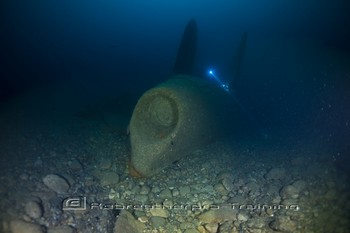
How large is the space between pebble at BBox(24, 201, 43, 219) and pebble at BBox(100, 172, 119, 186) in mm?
1293

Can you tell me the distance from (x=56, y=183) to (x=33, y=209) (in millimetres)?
771

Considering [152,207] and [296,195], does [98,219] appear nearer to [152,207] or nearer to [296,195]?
[152,207]

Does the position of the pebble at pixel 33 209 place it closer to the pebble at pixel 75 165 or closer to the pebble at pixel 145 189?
the pebble at pixel 75 165

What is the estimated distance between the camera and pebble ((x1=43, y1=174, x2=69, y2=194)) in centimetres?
516

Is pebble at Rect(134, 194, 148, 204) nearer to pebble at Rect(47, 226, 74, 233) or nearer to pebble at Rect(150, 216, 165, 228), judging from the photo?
pebble at Rect(150, 216, 165, 228)

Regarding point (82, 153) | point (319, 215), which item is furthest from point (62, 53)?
point (319, 215)

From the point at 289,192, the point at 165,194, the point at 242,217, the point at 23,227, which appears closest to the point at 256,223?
the point at 242,217

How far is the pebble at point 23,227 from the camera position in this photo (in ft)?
13.6

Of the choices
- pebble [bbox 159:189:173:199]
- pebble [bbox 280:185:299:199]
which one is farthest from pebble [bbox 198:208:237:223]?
pebble [bbox 280:185:299:199]

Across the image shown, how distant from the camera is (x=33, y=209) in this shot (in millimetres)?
4520

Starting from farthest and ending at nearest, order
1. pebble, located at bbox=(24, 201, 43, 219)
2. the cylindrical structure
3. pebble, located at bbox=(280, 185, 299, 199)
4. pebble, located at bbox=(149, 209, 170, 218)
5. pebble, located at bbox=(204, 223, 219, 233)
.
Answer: the cylindrical structure, pebble, located at bbox=(280, 185, 299, 199), pebble, located at bbox=(149, 209, 170, 218), pebble, located at bbox=(204, 223, 219, 233), pebble, located at bbox=(24, 201, 43, 219)

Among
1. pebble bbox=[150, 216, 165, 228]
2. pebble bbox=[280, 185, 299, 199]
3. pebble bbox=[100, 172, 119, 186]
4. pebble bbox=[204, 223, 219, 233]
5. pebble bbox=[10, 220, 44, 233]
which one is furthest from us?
pebble bbox=[100, 172, 119, 186]

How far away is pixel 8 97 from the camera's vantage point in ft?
30.8

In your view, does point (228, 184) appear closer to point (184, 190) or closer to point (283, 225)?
point (184, 190)
